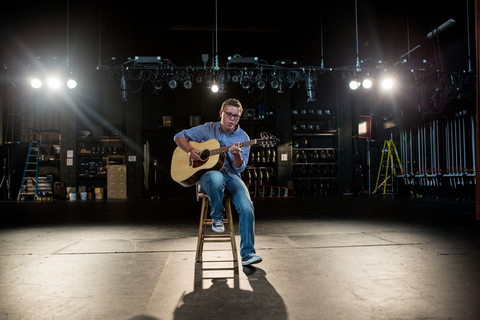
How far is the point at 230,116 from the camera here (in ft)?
10.3

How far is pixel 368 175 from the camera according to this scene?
14.3m

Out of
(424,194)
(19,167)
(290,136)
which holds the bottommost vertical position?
(424,194)

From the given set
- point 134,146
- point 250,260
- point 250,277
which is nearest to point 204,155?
point 250,260

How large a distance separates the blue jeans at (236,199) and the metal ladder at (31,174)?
37.3 ft

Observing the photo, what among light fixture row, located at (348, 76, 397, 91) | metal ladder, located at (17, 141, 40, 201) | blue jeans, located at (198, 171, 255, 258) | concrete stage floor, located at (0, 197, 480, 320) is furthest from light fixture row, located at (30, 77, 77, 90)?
blue jeans, located at (198, 171, 255, 258)

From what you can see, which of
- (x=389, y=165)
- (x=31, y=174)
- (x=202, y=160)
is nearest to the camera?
(x=202, y=160)

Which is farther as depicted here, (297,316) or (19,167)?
(19,167)

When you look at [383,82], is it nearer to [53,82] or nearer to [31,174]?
[53,82]

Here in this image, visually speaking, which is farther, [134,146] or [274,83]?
→ [134,146]

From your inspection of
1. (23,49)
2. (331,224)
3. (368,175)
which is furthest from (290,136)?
(23,49)

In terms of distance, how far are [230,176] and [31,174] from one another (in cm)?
1229

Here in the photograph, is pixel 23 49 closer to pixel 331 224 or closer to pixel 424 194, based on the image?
pixel 331 224

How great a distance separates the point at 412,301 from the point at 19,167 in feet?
46.3

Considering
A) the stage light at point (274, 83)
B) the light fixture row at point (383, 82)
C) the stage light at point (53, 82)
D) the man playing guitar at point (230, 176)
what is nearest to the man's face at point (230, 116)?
the man playing guitar at point (230, 176)
